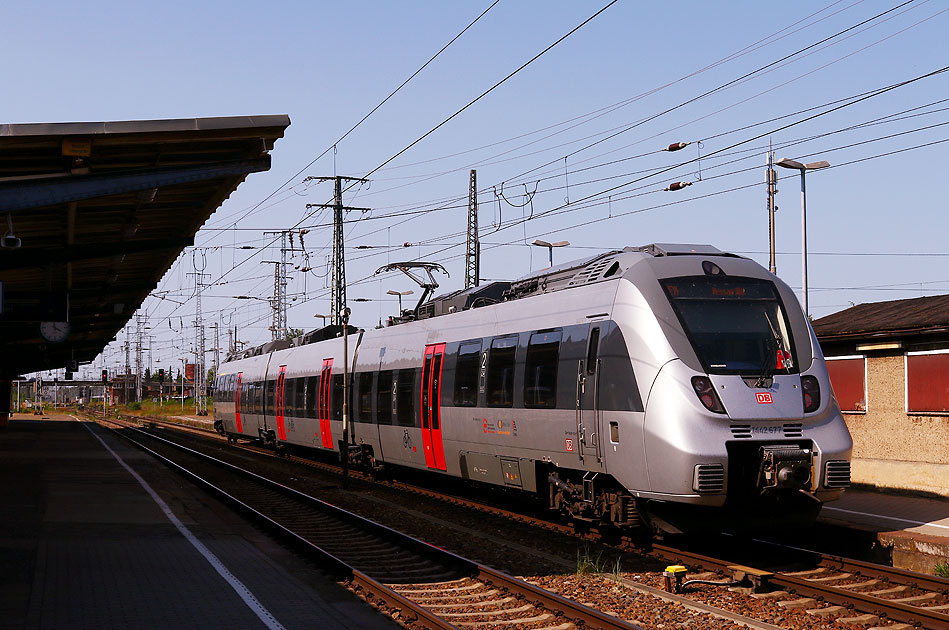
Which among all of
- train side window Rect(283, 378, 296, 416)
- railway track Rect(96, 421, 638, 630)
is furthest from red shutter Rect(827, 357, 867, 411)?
train side window Rect(283, 378, 296, 416)

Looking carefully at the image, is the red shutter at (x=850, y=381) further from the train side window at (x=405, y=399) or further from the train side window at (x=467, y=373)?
the train side window at (x=405, y=399)

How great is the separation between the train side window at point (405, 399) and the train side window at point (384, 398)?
1.55 ft

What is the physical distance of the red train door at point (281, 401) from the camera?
104 ft

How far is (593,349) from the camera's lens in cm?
1270

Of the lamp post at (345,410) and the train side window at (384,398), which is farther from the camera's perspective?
the lamp post at (345,410)

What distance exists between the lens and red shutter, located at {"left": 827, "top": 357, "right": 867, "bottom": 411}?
19.0 metres

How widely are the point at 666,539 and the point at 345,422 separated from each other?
439 inches

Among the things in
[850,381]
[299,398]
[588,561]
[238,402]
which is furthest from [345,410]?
[238,402]

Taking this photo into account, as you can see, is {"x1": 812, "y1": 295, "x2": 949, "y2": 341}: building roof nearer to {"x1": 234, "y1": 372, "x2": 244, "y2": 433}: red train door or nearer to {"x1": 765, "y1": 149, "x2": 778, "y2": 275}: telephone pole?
{"x1": 765, "y1": 149, "x2": 778, "y2": 275}: telephone pole

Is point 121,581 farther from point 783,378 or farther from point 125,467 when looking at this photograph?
point 125,467

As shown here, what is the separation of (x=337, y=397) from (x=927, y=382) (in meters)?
13.9

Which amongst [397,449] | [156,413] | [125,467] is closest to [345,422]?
[397,449]

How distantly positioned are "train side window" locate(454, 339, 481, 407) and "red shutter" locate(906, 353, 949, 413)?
7887 millimetres

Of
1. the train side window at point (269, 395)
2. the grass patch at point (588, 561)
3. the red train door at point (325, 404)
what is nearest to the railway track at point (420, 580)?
the grass patch at point (588, 561)
